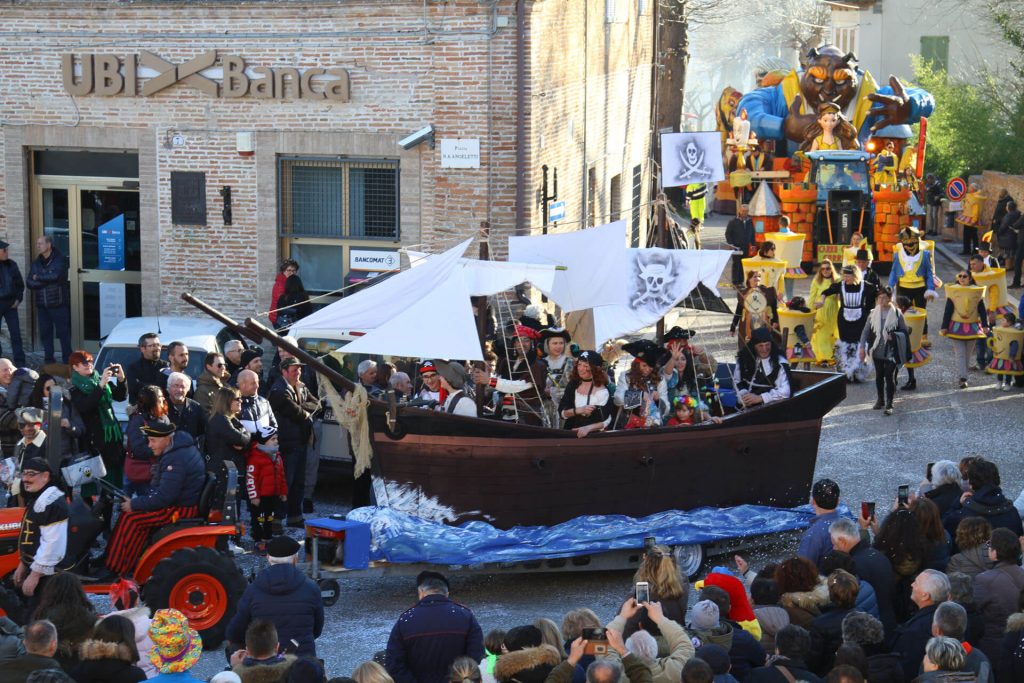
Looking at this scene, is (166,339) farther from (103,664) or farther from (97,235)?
(103,664)

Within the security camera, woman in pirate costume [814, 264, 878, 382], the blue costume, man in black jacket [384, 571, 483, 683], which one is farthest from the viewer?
the blue costume

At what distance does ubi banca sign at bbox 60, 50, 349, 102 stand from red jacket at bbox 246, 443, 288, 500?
7.36 meters

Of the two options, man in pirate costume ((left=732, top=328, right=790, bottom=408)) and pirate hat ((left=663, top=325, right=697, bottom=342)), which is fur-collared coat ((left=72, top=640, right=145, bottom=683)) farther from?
pirate hat ((left=663, top=325, right=697, bottom=342))

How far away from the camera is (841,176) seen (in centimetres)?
2972

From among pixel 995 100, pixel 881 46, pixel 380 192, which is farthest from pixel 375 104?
pixel 881 46

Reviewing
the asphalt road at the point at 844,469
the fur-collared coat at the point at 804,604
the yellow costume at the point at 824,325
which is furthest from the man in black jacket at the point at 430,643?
the yellow costume at the point at 824,325

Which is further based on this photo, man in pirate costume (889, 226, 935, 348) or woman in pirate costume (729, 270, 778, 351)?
man in pirate costume (889, 226, 935, 348)

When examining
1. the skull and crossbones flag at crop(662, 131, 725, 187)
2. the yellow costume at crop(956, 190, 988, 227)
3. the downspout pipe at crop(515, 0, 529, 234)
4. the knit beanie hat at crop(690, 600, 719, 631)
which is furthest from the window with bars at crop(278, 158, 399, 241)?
the yellow costume at crop(956, 190, 988, 227)

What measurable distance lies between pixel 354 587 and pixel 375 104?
8272 millimetres

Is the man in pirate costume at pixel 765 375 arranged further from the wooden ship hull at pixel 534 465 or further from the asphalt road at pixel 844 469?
the asphalt road at pixel 844 469

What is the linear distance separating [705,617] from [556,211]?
12795 millimetres

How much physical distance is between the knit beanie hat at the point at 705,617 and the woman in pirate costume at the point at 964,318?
484 inches

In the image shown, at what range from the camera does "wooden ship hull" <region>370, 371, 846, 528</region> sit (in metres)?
12.0

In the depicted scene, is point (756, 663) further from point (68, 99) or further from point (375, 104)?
point (68, 99)
